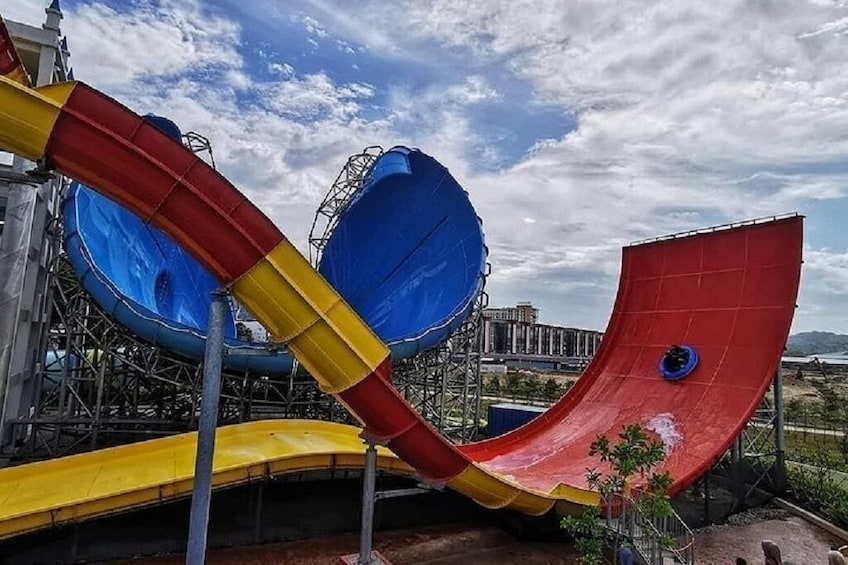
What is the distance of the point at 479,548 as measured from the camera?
13359 mm

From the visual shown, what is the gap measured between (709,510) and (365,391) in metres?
12.2

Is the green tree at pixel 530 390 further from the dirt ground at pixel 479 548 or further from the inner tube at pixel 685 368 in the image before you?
the dirt ground at pixel 479 548

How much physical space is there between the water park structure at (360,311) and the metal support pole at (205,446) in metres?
0.24

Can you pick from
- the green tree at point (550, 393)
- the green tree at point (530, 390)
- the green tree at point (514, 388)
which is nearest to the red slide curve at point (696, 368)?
the green tree at point (550, 393)

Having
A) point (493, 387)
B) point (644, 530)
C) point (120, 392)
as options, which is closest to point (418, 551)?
point (644, 530)

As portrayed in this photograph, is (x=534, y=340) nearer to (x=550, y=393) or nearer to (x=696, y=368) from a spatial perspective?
(x=550, y=393)

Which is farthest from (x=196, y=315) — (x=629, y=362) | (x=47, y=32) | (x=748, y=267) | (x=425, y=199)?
(x=748, y=267)

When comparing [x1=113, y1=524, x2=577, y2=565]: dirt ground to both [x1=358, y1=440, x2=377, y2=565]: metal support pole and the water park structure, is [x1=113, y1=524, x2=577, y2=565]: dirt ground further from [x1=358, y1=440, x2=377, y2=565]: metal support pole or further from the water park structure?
[x1=358, y1=440, x2=377, y2=565]: metal support pole

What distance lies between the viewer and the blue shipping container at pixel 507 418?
22172 millimetres

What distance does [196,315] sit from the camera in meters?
19.4

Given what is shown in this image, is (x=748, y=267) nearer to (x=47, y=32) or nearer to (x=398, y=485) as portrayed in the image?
(x=398, y=485)

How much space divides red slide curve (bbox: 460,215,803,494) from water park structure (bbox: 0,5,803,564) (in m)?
0.06

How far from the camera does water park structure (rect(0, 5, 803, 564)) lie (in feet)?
24.8

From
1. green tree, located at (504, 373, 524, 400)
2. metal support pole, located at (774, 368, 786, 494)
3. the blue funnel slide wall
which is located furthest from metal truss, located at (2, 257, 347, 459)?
green tree, located at (504, 373, 524, 400)
